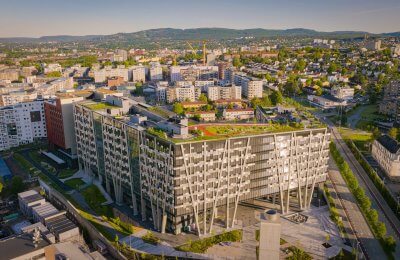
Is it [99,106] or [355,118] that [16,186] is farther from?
[355,118]

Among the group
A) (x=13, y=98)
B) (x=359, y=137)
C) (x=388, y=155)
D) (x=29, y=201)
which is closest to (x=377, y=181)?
(x=388, y=155)

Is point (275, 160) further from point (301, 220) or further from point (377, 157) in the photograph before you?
point (377, 157)

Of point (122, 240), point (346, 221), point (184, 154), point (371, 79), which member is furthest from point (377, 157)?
point (371, 79)

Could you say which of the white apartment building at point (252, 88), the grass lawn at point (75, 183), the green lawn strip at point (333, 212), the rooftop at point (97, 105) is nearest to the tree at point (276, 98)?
the white apartment building at point (252, 88)

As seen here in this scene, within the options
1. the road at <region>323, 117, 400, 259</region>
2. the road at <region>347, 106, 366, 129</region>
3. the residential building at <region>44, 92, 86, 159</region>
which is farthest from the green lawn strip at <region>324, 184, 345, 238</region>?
the residential building at <region>44, 92, 86, 159</region>

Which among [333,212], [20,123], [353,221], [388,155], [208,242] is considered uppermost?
[20,123]

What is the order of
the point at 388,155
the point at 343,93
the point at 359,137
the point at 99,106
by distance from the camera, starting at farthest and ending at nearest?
the point at 343,93
the point at 359,137
the point at 388,155
the point at 99,106

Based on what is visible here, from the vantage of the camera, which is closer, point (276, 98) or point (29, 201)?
point (29, 201)

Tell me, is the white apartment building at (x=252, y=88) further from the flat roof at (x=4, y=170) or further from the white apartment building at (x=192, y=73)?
the flat roof at (x=4, y=170)
